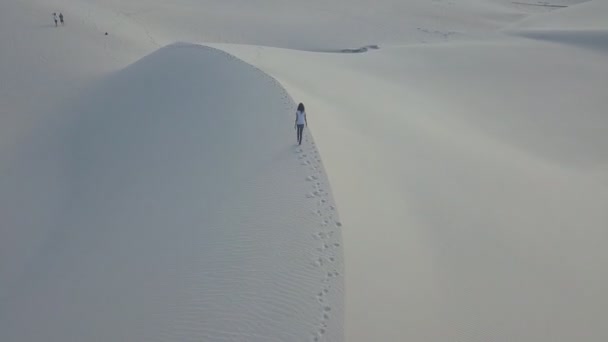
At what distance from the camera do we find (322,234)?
279 inches

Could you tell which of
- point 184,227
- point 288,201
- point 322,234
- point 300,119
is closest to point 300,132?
point 300,119

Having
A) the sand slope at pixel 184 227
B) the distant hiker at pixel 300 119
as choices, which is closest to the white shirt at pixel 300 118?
the distant hiker at pixel 300 119

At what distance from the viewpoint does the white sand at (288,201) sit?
6.44 m

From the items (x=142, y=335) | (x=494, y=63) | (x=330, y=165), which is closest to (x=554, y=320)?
(x=330, y=165)

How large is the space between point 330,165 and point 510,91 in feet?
43.5

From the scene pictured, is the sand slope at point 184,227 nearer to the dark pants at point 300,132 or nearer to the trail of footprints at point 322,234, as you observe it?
the trail of footprints at point 322,234

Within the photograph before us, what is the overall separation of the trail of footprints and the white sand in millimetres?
37

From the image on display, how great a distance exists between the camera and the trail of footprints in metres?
5.92

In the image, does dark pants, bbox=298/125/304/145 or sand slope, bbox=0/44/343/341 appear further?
dark pants, bbox=298/125/304/145

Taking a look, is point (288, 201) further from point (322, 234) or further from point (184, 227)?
point (184, 227)

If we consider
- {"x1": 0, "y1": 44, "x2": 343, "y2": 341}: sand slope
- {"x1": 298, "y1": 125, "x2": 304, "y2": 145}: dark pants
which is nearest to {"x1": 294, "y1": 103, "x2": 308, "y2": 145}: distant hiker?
{"x1": 298, "y1": 125, "x2": 304, "y2": 145}: dark pants

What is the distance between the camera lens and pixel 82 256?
28.4ft

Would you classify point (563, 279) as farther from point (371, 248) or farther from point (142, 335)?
point (142, 335)

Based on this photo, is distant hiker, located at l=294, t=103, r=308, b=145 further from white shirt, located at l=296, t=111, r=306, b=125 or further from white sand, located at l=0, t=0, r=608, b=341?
white sand, located at l=0, t=0, r=608, b=341
